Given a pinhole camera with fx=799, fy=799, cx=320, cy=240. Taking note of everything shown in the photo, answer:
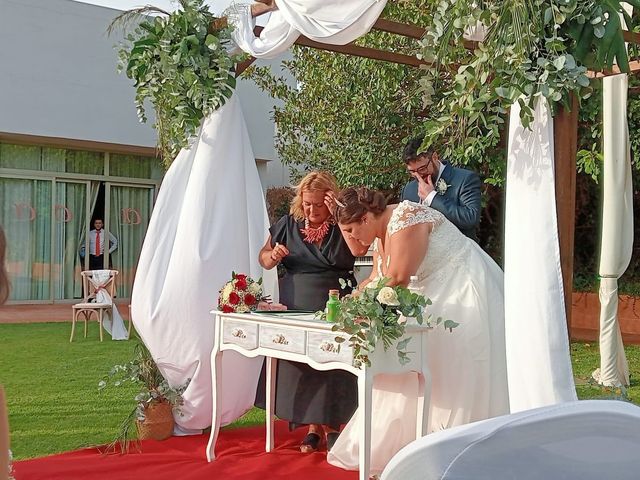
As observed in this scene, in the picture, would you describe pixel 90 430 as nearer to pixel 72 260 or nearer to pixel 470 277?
pixel 470 277

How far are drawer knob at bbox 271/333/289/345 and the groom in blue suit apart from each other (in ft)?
4.37

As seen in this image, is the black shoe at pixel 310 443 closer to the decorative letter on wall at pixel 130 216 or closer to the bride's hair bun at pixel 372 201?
the bride's hair bun at pixel 372 201

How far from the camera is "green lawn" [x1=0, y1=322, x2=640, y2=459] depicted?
5383mm

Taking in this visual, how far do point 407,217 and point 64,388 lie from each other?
Answer: 13.6ft

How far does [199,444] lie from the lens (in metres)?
5.18

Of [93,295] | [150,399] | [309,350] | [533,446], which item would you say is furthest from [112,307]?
[533,446]

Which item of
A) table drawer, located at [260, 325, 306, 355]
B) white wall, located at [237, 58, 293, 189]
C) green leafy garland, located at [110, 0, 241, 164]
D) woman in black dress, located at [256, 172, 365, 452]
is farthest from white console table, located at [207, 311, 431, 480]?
white wall, located at [237, 58, 293, 189]

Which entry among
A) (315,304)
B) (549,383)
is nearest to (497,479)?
(549,383)

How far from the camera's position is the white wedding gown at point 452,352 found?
4.30 metres

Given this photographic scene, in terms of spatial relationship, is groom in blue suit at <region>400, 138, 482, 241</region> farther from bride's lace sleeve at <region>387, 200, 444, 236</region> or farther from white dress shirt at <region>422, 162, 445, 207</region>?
bride's lace sleeve at <region>387, 200, 444, 236</region>

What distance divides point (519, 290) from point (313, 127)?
8.30 m

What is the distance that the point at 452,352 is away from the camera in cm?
431

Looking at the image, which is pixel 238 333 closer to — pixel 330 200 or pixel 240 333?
pixel 240 333

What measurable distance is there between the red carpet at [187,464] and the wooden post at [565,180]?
1703 mm
